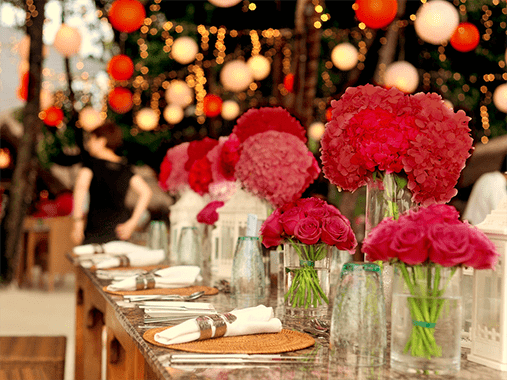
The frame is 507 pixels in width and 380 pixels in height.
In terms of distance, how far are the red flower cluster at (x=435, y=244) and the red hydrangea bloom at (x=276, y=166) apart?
105 centimetres

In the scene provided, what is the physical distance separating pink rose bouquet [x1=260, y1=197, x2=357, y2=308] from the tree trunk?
665 cm

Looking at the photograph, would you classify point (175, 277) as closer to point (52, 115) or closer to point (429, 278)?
point (429, 278)

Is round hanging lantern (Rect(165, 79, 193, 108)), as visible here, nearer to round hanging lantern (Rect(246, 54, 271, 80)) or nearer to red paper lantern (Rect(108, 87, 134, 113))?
red paper lantern (Rect(108, 87, 134, 113))

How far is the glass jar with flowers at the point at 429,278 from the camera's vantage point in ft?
3.39

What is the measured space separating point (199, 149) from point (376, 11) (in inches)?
88.1

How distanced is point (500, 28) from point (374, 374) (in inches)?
331

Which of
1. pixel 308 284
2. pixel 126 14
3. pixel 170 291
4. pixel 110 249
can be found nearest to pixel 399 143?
pixel 308 284

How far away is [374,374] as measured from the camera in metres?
1.06

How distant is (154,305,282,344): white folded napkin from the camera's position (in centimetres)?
121

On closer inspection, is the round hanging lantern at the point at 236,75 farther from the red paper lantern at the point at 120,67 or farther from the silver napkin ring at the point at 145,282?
the silver napkin ring at the point at 145,282

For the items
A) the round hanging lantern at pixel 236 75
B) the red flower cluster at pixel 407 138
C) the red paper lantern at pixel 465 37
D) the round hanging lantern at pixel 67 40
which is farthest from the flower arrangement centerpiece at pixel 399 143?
the round hanging lantern at pixel 236 75

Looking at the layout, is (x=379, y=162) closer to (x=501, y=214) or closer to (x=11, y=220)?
(x=501, y=214)

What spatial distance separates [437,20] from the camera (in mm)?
4543

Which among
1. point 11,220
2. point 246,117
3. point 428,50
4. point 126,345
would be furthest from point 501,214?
point 428,50
